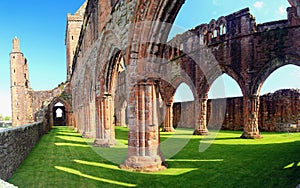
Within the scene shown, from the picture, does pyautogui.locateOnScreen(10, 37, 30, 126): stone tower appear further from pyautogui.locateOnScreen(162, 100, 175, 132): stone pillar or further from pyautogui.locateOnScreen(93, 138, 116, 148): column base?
pyautogui.locateOnScreen(93, 138, 116, 148): column base

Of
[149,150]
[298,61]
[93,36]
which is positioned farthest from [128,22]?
[298,61]

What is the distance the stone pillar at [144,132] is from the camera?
541 centimetres

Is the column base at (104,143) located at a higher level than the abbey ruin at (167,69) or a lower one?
lower

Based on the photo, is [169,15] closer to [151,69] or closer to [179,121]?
[151,69]

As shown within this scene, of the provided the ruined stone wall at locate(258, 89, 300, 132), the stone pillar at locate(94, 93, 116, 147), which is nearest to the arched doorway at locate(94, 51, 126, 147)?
the stone pillar at locate(94, 93, 116, 147)

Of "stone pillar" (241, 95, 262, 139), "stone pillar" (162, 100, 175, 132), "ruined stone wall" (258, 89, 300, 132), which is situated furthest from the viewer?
"stone pillar" (162, 100, 175, 132)

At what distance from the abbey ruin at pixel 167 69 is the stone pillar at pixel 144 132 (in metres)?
0.02

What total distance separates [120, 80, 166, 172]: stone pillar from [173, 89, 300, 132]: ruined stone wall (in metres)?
12.9

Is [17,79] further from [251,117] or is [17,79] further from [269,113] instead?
[269,113]

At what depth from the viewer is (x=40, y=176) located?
5008 millimetres

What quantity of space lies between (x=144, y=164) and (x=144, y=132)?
74cm

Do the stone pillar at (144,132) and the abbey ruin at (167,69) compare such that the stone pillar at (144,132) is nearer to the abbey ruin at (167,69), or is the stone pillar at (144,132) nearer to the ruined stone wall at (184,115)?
the abbey ruin at (167,69)

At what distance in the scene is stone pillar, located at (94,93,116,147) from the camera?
29.5 feet

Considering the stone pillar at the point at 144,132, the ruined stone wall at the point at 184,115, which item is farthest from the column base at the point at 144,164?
the ruined stone wall at the point at 184,115
